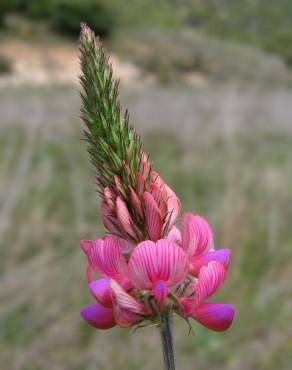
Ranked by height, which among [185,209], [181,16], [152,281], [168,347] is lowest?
[168,347]

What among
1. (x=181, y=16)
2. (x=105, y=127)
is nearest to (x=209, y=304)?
(x=105, y=127)

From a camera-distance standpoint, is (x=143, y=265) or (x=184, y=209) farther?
(x=184, y=209)

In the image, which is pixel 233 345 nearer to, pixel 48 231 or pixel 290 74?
pixel 48 231

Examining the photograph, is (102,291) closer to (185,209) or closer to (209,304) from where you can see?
(209,304)

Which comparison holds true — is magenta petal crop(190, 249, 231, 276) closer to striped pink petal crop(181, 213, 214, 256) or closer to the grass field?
striped pink petal crop(181, 213, 214, 256)

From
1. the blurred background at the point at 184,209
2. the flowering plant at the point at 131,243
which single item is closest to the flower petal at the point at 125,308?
the flowering plant at the point at 131,243

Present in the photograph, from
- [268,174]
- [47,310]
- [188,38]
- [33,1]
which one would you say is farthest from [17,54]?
[47,310]

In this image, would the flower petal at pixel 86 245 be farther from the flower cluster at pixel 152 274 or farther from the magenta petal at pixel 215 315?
the magenta petal at pixel 215 315
